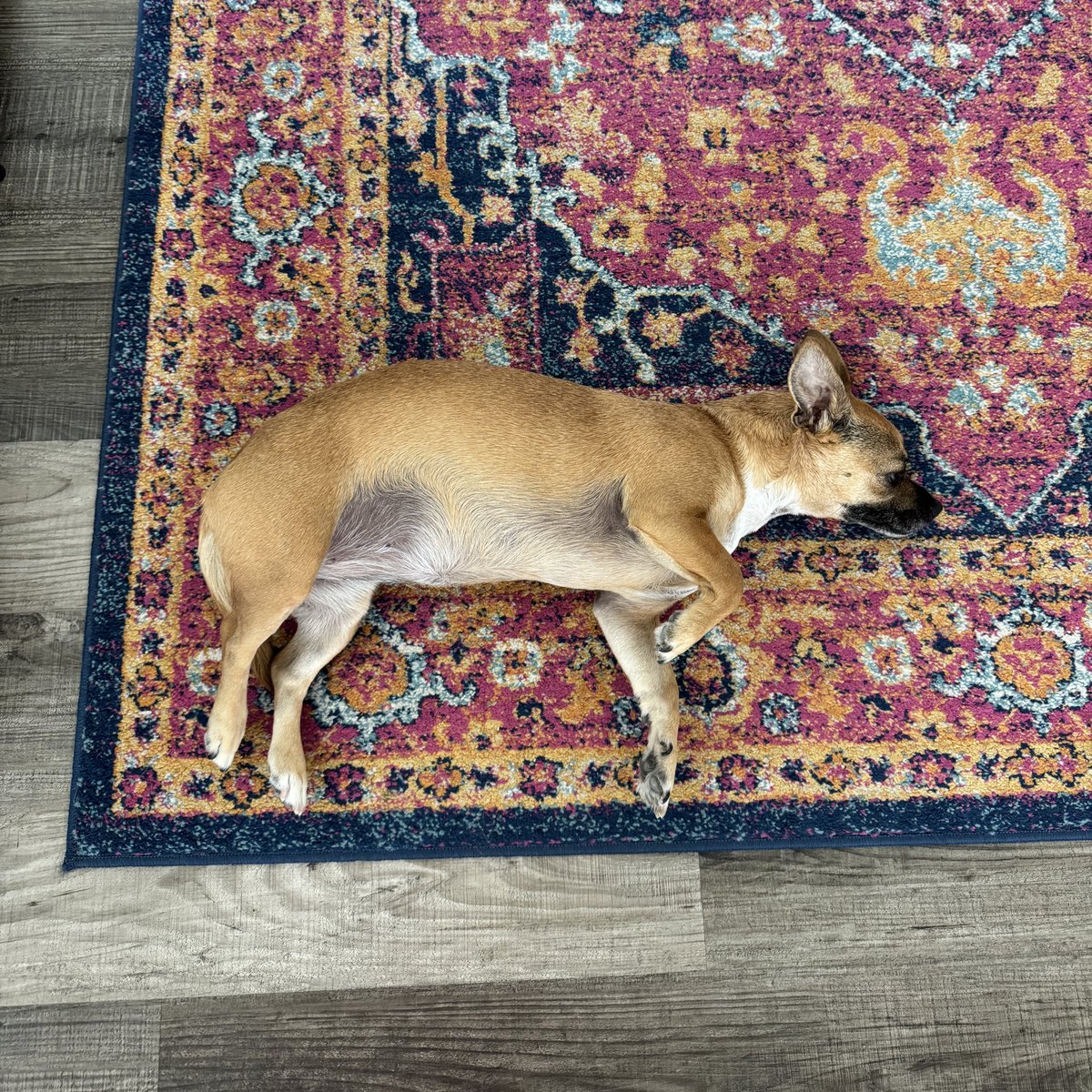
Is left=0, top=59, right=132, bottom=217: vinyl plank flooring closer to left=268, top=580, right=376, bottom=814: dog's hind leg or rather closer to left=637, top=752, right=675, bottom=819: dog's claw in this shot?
left=268, top=580, right=376, bottom=814: dog's hind leg

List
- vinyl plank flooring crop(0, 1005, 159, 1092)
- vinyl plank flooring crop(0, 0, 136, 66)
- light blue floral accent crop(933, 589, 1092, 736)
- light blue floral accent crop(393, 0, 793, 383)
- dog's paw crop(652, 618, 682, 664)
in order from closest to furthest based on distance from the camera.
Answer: vinyl plank flooring crop(0, 1005, 159, 1092)
dog's paw crop(652, 618, 682, 664)
light blue floral accent crop(933, 589, 1092, 736)
light blue floral accent crop(393, 0, 793, 383)
vinyl plank flooring crop(0, 0, 136, 66)

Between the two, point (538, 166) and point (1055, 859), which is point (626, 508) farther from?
point (1055, 859)

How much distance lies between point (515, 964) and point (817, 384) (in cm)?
155

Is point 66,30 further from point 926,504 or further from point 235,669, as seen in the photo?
point 926,504

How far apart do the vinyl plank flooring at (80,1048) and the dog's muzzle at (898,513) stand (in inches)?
81.0

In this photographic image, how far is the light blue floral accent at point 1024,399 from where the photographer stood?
8.78 ft

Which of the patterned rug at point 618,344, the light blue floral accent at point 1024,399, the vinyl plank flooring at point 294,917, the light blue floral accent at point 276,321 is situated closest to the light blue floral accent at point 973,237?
the patterned rug at point 618,344

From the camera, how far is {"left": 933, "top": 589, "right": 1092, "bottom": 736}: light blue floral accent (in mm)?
2432

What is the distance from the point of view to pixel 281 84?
2.78 metres

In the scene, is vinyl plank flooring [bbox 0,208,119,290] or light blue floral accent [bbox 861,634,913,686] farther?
vinyl plank flooring [bbox 0,208,119,290]

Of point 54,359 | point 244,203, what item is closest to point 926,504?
point 244,203

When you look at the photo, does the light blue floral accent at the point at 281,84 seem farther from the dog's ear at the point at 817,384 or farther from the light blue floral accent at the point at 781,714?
the light blue floral accent at the point at 781,714

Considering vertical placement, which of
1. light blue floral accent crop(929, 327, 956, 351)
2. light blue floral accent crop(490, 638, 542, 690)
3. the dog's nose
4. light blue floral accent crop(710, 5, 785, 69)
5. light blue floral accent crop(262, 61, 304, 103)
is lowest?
light blue floral accent crop(490, 638, 542, 690)

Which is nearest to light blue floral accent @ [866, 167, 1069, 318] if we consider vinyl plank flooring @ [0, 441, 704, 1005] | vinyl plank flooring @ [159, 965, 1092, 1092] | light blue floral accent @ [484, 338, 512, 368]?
light blue floral accent @ [484, 338, 512, 368]
